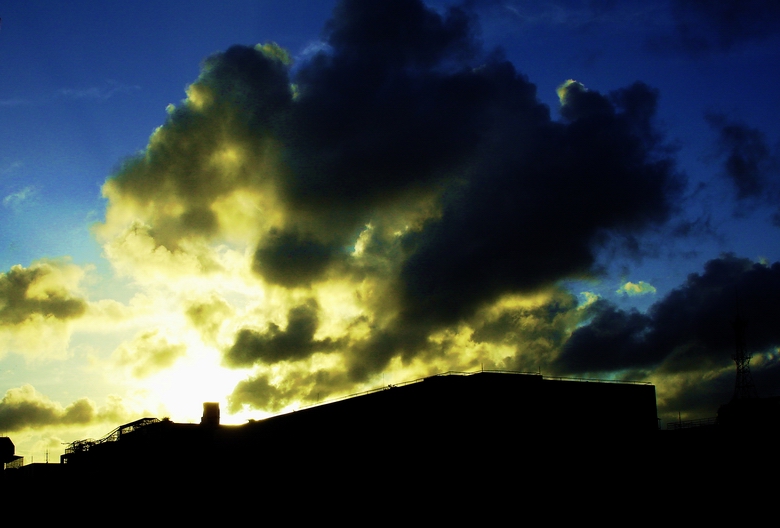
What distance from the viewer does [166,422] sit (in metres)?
102

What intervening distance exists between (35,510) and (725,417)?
324 feet

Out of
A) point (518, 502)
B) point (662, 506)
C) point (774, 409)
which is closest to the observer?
point (518, 502)

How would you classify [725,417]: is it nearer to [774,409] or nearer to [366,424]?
[774,409]

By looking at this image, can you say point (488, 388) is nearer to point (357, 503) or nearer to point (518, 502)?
point (518, 502)

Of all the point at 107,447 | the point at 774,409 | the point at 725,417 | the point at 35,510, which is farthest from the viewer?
the point at 107,447

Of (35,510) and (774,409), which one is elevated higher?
(774,409)

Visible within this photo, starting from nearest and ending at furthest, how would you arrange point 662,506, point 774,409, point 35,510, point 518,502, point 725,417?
point 518,502, point 662,506, point 774,409, point 725,417, point 35,510

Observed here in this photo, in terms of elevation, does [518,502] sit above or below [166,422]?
below

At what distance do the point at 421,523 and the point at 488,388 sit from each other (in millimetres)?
13715

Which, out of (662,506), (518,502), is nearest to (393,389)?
(518,502)

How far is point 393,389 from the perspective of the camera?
67.1 meters

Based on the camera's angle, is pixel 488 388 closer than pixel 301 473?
Yes

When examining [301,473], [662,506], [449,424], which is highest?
[449,424]

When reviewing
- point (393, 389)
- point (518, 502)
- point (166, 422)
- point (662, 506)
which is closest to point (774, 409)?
point (662, 506)
